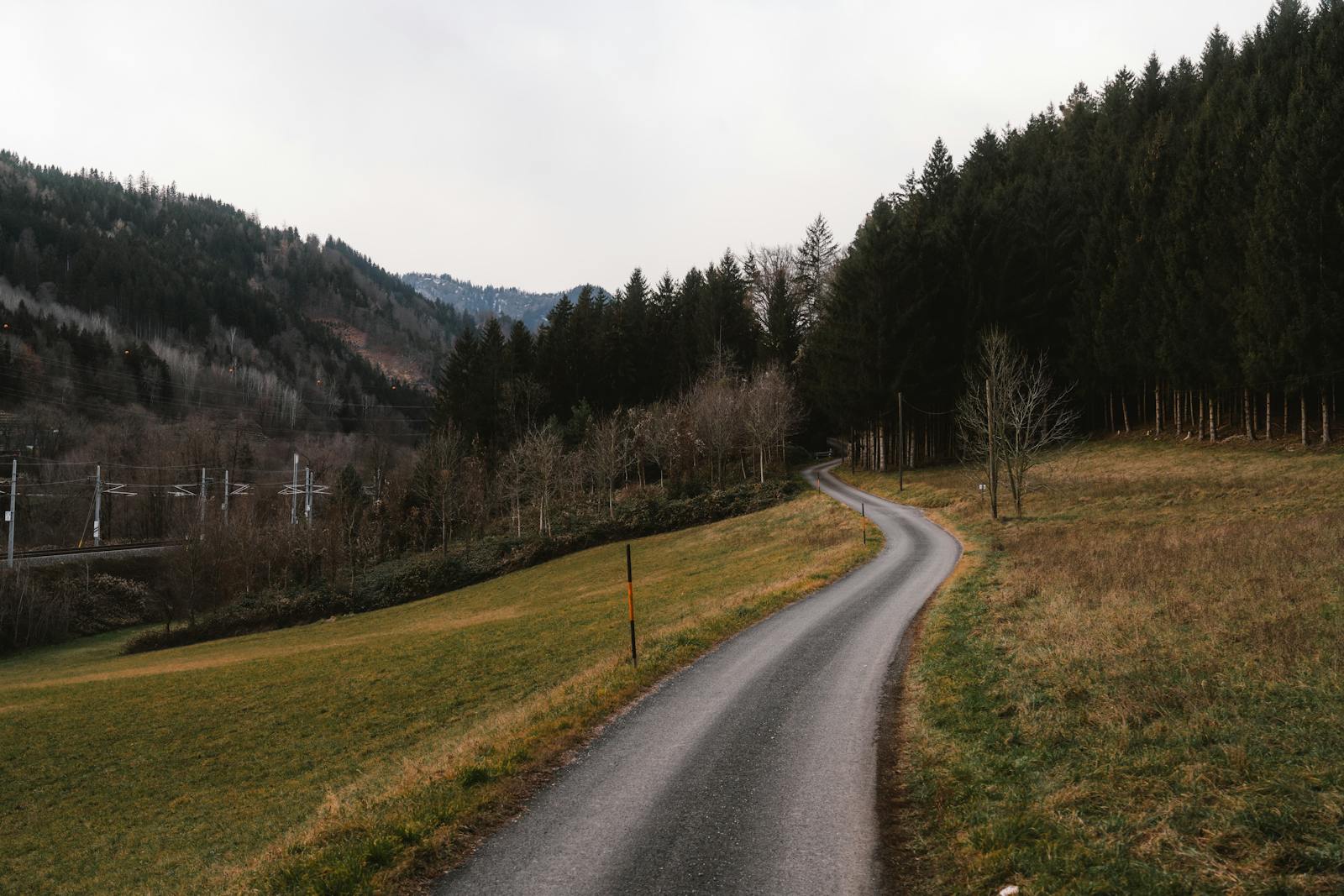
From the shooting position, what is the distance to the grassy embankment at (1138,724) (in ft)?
19.1

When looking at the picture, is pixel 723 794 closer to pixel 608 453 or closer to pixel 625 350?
pixel 608 453

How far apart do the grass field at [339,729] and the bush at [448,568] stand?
551cm

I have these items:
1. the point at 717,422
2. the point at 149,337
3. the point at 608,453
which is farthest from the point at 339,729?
the point at 149,337

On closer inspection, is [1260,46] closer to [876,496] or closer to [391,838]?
[876,496]

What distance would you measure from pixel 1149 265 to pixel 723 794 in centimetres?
6198

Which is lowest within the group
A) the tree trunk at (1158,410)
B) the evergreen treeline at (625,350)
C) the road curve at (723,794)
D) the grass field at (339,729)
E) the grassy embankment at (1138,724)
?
the grass field at (339,729)

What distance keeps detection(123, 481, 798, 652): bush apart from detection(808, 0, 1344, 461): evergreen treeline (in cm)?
1614

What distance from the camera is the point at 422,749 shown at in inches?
609

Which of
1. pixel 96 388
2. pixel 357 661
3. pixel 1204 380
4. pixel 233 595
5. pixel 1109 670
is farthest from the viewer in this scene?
pixel 96 388

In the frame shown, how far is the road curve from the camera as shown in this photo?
6.44 meters

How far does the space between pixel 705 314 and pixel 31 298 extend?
563ft

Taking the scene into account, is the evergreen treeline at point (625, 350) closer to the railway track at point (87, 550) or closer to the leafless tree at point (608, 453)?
the leafless tree at point (608, 453)

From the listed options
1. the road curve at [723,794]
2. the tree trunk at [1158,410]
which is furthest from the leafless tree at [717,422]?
the road curve at [723,794]

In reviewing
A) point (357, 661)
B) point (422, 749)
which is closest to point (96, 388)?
point (357, 661)
